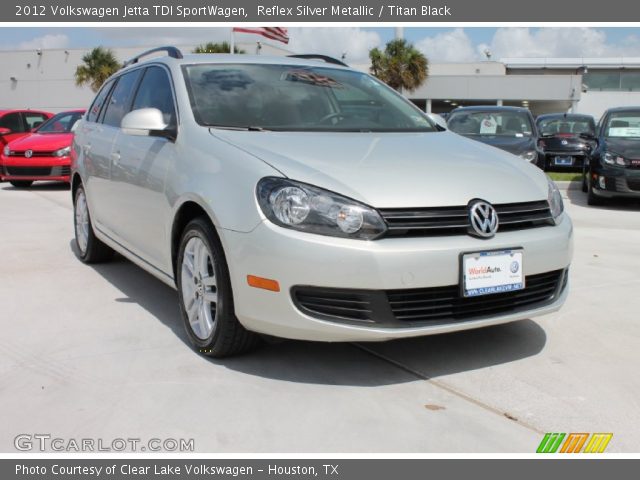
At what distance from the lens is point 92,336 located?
3.99 meters

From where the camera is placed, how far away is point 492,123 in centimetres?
1136

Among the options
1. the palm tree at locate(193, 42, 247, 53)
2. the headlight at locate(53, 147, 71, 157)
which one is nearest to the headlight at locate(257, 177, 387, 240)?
the headlight at locate(53, 147, 71, 157)

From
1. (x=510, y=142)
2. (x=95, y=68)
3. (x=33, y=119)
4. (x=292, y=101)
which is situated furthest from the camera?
(x=95, y=68)

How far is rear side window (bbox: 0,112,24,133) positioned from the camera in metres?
14.6

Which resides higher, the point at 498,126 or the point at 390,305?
the point at 498,126

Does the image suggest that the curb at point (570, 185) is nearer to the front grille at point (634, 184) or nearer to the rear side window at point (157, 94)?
the front grille at point (634, 184)

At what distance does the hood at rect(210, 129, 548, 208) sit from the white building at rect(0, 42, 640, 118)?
129 feet

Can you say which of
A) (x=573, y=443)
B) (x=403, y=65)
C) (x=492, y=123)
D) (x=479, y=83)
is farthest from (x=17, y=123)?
(x=479, y=83)

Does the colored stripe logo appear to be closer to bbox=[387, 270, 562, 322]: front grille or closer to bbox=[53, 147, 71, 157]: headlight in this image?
bbox=[387, 270, 562, 322]: front grille

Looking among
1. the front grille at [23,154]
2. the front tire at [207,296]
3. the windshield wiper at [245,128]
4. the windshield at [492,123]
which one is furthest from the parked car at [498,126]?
the front tire at [207,296]

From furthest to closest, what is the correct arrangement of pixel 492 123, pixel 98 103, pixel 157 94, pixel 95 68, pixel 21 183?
pixel 95 68
pixel 21 183
pixel 492 123
pixel 98 103
pixel 157 94

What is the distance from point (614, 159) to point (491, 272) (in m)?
7.30

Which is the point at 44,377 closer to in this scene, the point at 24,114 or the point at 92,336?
the point at 92,336

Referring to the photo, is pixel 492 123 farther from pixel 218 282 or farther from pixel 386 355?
pixel 218 282
